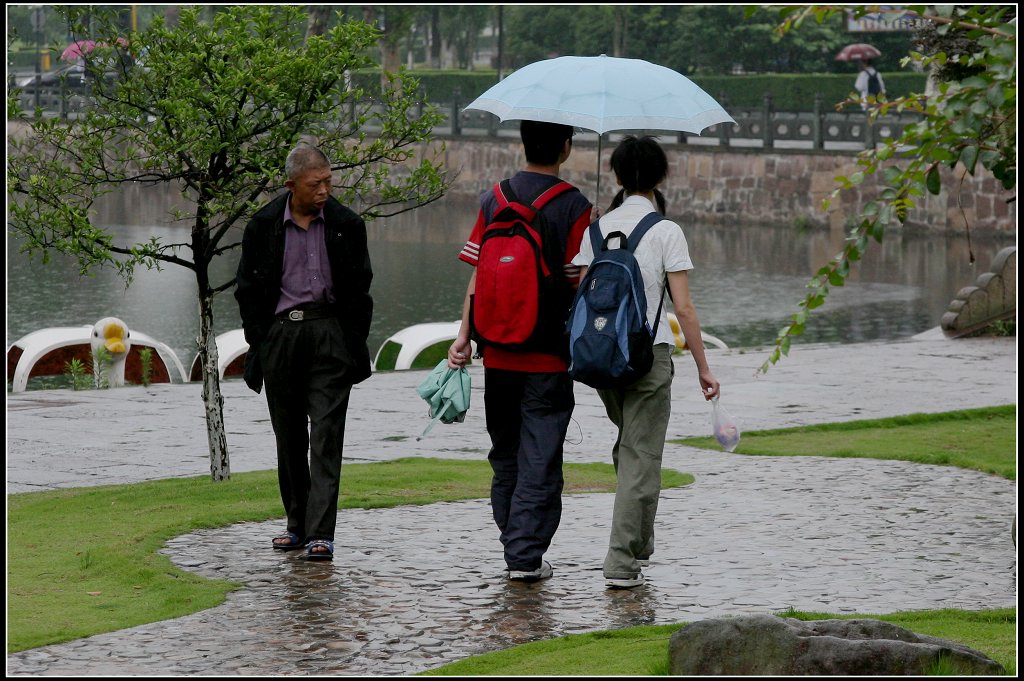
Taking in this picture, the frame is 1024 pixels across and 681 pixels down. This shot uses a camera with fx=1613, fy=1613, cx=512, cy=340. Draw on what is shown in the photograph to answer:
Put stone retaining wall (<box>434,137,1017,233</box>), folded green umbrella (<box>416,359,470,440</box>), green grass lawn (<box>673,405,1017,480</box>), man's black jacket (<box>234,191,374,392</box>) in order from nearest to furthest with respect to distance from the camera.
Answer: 1. folded green umbrella (<box>416,359,470,440</box>)
2. man's black jacket (<box>234,191,374,392</box>)
3. green grass lawn (<box>673,405,1017,480</box>)
4. stone retaining wall (<box>434,137,1017,233</box>)

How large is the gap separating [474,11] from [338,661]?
6199 cm

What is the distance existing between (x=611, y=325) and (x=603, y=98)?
0.90m

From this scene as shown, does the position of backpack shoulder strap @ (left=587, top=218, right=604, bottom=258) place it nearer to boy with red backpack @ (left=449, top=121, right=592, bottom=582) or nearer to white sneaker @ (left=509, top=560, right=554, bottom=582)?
boy with red backpack @ (left=449, top=121, right=592, bottom=582)

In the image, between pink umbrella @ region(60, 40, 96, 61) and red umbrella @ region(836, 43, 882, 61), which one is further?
red umbrella @ region(836, 43, 882, 61)

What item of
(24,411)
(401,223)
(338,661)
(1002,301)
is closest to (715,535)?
(338,661)

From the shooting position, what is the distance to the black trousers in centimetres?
593

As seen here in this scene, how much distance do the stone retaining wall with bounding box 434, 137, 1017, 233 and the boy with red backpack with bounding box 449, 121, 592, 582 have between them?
1008 inches

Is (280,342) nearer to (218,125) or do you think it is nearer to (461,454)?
(218,125)

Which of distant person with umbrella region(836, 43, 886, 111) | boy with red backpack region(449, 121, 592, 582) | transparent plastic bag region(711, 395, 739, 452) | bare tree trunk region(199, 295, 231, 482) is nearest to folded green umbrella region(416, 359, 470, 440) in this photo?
boy with red backpack region(449, 121, 592, 582)

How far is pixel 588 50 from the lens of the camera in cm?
5541

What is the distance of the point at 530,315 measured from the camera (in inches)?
215

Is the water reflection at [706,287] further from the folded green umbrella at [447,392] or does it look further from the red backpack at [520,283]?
the red backpack at [520,283]

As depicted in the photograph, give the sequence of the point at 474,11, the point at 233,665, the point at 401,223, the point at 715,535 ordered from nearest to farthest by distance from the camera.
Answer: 1. the point at 233,665
2. the point at 715,535
3. the point at 401,223
4. the point at 474,11

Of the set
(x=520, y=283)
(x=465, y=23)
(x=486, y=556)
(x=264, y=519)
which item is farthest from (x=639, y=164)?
(x=465, y=23)
